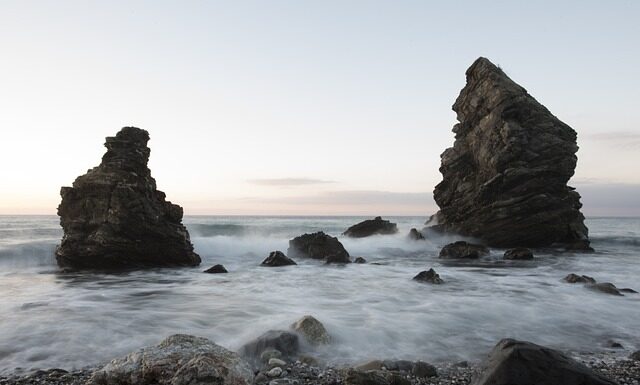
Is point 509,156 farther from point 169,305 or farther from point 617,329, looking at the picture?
point 169,305

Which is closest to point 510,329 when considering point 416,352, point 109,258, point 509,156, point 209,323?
point 416,352

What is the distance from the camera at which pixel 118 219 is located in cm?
1931

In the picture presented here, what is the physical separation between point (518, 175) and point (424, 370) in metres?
25.5

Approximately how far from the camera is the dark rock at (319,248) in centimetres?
2446

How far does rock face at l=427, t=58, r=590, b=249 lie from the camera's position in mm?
29141

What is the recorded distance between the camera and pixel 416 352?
8.01m

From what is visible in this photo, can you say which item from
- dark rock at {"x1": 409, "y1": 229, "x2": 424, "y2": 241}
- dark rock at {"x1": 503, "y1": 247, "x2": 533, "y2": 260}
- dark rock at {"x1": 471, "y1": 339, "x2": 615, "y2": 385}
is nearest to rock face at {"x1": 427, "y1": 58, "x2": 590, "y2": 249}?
dark rock at {"x1": 409, "y1": 229, "x2": 424, "y2": 241}

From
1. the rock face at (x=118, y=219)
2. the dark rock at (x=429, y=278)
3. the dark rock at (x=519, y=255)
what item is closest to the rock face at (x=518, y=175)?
the dark rock at (x=519, y=255)

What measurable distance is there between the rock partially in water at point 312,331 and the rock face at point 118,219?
13.6 m

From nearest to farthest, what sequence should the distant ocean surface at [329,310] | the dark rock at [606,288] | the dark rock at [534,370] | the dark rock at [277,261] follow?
1. the dark rock at [534,370]
2. the distant ocean surface at [329,310]
3. the dark rock at [606,288]
4. the dark rock at [277,261]

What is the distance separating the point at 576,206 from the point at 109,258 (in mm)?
29000

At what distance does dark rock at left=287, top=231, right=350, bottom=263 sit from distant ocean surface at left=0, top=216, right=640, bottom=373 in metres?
3.68

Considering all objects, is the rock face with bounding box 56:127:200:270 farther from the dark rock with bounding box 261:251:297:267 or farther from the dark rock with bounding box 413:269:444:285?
the dark rock with bounding box 413:269:444:285

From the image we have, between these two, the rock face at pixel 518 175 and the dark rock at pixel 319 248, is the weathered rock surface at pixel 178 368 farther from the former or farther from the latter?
the rock face at pixel 518 175
